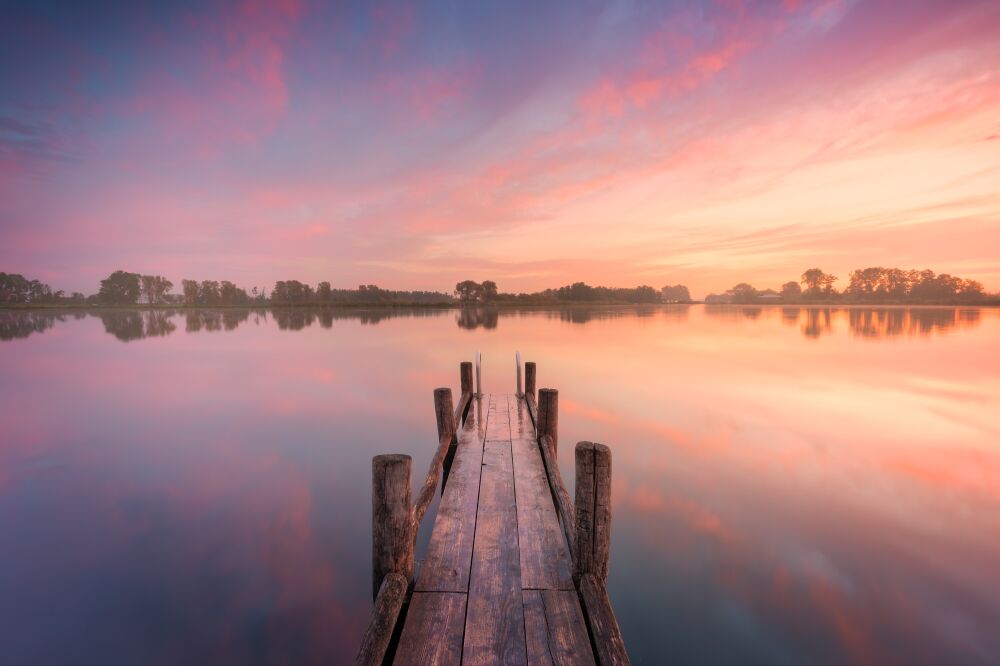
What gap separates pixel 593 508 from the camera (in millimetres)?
4070

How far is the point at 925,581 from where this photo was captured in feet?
19.6

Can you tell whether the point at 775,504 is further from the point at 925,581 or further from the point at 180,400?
the point at 180,400

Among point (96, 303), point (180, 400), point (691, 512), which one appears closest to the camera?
point (691, 512)

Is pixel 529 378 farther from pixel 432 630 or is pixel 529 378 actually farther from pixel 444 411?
pixel 432 630

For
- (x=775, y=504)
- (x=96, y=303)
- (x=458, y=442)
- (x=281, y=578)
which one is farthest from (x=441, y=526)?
(x=96, y=303)

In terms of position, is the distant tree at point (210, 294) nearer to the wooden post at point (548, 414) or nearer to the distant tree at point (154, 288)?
the distant tree at point (154, 288)

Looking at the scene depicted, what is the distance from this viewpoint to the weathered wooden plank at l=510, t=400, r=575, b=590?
4258 millimetres

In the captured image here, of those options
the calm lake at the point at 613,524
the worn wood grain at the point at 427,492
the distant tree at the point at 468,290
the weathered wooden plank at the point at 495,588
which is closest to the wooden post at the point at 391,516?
the worn wood grain at the point at 427,492

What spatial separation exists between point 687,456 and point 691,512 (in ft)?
10.1

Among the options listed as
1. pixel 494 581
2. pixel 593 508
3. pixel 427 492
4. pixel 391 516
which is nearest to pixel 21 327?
pixel 427 492

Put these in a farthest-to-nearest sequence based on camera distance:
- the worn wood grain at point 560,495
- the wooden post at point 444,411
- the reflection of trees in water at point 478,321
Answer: the reflection of trees in water at point 478,321, the wooden post at point 444,411, the worn wood grain at point 560,495

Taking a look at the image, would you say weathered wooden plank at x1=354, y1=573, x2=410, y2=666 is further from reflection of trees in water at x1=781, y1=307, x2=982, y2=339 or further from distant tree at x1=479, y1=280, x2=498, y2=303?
distant tree at x1=479, y1=280, x2=498, y2=303

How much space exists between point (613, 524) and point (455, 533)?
11.5 ft

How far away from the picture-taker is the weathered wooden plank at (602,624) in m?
3.23
